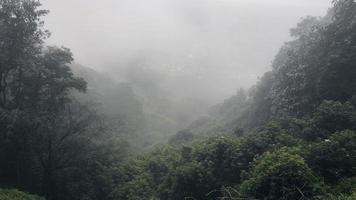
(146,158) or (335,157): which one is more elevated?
(146,158)

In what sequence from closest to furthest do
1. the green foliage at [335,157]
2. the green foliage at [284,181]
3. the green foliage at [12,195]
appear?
the green foliage at [284,181], the green foliage at [335,157], the green foliage at [12,195]

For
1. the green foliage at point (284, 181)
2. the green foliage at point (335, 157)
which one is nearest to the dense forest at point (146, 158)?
the green foliage at point (335, 157)

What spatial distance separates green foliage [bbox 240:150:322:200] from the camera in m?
11.8

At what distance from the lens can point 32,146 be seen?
64.5ft

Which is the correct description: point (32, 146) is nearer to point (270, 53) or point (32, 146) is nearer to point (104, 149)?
point (104, 149)

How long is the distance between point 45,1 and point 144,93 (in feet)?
219

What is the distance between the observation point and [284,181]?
1210 cm

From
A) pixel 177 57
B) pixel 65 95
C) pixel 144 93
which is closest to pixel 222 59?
pixel 177 57

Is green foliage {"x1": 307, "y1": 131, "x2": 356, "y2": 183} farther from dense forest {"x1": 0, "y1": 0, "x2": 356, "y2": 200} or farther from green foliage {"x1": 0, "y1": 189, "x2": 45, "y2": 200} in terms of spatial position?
green foliage {"x1": 0, "y1": 189, "x2": 45, "y2": 200}

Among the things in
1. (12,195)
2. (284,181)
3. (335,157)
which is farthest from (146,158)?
(284,181)

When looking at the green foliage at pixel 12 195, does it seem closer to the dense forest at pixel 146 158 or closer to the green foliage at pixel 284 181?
the dense forest at pixel 146 158

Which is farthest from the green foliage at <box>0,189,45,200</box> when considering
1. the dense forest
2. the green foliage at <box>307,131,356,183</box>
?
the green foliage at <box>307,131,356,183</box>

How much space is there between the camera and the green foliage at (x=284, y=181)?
11828mm

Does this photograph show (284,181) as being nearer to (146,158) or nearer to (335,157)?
(335,157)
